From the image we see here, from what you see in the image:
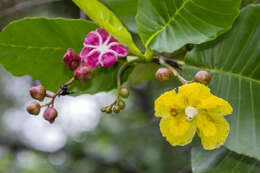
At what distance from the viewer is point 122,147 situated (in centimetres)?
393

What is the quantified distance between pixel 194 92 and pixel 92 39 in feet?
1.48

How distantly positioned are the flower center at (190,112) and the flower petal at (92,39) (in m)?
0.42

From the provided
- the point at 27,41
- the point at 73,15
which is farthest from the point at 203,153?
the point at 73,15

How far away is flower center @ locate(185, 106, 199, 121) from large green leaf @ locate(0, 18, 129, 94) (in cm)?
A: 52

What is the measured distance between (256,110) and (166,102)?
1.17 feet

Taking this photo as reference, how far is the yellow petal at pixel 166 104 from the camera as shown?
95cm

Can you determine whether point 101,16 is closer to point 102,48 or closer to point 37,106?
point 102,48

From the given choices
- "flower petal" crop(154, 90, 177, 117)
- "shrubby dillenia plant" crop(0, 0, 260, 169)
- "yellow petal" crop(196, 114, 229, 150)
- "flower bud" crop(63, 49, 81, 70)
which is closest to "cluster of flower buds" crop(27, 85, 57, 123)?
"shrubby dillenia plant" crop(0, 0, 260, 169)

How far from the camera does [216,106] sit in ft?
3.10

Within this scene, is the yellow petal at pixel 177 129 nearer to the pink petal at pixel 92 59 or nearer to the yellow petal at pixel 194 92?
the yellow petal at pixel 194 92

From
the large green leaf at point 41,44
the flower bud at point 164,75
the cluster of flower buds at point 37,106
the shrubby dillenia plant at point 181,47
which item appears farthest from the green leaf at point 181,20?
the cluster of flower buds at point 37,106

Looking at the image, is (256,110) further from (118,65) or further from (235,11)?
(118,65)

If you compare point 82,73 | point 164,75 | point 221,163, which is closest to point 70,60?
point 82,73

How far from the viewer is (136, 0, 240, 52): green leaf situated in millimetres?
1073
